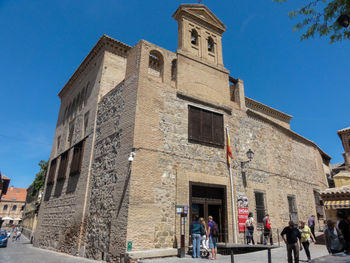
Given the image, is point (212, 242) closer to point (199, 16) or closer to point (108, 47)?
point (199, 16)

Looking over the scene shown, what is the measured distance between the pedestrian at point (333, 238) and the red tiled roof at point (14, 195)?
84.7 meters

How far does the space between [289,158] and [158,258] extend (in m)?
11.8

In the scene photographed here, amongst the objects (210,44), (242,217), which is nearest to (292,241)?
(242,217)

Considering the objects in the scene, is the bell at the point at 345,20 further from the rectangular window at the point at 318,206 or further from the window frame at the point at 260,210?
the rectangular window at the point at 318,206

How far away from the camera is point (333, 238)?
805 centimetres

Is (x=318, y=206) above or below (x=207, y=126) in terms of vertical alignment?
below

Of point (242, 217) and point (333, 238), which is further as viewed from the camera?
point (242, 217)

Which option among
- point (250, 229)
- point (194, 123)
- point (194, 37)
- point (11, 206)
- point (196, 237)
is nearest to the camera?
point (196, 237)

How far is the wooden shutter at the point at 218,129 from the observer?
476 inches

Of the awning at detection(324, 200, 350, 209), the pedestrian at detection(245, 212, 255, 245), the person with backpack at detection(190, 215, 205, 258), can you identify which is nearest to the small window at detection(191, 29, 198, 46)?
the pedestrian at detection(245, 212, 255, 245)

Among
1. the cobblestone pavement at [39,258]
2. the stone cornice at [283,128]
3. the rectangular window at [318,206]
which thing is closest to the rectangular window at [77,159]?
the cobblestone pavement at [39,258]

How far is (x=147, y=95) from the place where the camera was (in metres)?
10.5

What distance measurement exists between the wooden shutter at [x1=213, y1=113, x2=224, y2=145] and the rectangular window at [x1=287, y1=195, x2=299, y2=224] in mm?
6461

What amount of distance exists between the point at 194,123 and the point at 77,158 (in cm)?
729
